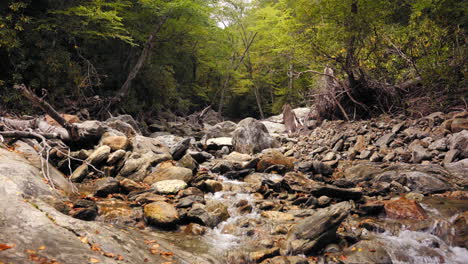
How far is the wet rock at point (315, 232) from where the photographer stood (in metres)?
3.65

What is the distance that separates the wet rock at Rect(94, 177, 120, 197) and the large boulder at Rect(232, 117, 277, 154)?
6214mm

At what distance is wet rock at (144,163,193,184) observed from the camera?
639 centimetres

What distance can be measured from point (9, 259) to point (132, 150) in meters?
6.36

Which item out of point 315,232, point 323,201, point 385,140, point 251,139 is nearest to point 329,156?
point 385,140

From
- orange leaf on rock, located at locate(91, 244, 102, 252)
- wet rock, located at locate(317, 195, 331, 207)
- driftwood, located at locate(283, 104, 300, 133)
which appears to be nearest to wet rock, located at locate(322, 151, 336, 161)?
wet rock, located at locate(317, 195, 331, 207)

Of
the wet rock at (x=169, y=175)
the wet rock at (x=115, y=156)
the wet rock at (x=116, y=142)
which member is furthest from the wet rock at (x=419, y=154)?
the wet rock at (x=116, y=142)

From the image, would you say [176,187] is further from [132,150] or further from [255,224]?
[132,150]

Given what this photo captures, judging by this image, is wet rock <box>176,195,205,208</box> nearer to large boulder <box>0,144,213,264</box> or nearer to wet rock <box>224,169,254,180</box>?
large boulder <box>0,144,213,264</box>

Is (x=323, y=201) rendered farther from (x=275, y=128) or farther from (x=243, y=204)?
(x=275, y=128)

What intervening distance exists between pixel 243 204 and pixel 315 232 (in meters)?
1.81

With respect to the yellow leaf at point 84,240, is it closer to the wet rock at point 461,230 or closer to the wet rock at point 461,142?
the wet rock at point 461,230

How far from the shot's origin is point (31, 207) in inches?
113

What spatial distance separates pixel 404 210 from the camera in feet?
14.9

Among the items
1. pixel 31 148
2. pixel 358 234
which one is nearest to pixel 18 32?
pixel 31 148
